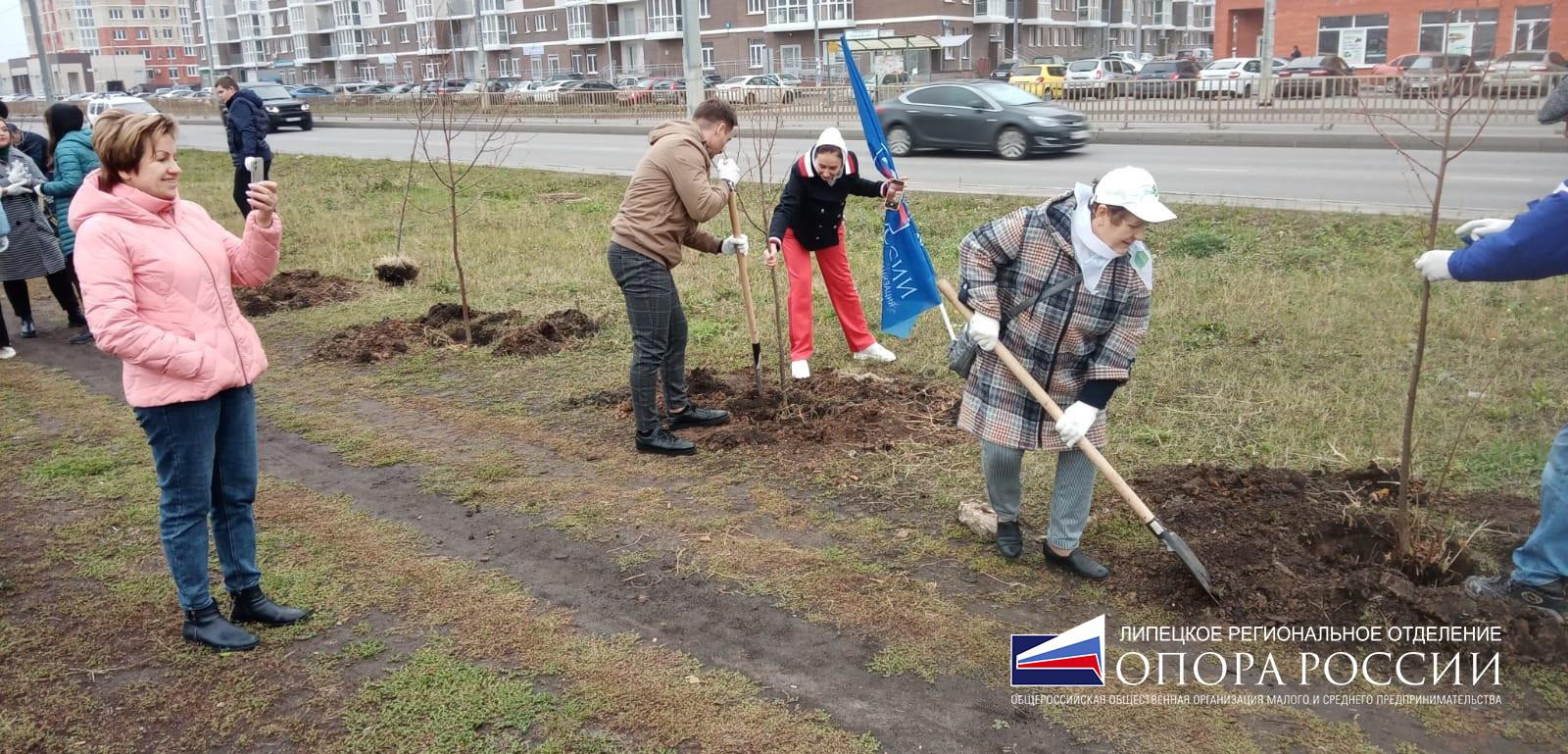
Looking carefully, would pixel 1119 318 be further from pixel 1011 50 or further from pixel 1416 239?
pixel 1011 50

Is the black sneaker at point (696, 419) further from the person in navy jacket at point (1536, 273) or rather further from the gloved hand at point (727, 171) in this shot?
the person in navy jacket at point (1536, 273)

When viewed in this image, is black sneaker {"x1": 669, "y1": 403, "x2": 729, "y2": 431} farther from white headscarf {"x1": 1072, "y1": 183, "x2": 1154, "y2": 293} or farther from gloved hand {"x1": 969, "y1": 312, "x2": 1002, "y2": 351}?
A: white headscarf {"x1": 1072, "y1": 183, "x2": 1154, "y2": 293}

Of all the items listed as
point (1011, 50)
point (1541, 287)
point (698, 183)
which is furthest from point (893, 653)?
point (1011, 50)

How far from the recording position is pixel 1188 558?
12.3 feet

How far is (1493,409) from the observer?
5543mm

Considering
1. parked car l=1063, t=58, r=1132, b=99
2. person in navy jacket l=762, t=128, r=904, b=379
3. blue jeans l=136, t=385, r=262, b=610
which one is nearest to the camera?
blue jeans l=136, t=385, r=262, b=610

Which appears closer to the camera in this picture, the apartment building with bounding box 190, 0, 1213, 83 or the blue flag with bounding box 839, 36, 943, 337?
the blue flag with bounding box 839, 36, 943, 337

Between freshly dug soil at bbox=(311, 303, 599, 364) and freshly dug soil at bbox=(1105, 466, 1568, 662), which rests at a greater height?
freshly dug soil at bbox=(311, 303, 599, 364)

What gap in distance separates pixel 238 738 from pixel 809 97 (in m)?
26.9

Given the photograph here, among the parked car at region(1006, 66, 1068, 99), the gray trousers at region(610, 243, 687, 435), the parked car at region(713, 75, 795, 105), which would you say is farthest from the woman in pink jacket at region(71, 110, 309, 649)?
the parked car at region(1006, 66, 1068, 99)

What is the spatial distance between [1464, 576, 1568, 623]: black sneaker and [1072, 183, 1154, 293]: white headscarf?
1.56m

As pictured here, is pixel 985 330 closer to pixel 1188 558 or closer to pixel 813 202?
pixel 1188 558

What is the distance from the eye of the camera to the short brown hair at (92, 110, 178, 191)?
318 cm

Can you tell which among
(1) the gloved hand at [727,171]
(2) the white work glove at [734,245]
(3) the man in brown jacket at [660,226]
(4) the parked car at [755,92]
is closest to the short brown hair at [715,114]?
(3) the man in brown jacket at [660,226]
